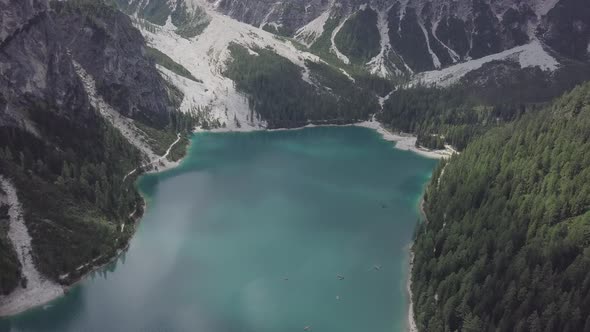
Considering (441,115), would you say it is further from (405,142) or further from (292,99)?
(292,99)

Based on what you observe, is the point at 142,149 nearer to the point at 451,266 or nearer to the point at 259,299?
the point at 259,299

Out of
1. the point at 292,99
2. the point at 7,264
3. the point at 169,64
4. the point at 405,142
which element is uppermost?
the point at 169,64

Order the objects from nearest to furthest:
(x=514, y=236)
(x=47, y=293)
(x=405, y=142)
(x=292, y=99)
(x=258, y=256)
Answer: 1. (x=47, y=293)
2. (x=514, y=236)
3. (x=258, y=256)
4. (x=405, y=142)
5. (x=292, y=99)

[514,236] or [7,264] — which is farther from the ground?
[514,236]

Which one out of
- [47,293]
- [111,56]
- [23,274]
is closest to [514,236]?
[47,293]

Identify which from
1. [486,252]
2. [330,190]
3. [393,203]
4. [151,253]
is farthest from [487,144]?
[151,253]

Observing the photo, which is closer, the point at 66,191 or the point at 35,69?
the point at 66,191

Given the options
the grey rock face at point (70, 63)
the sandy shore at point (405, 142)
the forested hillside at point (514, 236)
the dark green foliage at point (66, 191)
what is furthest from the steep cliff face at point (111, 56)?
the forested hillside at point (514, 236)

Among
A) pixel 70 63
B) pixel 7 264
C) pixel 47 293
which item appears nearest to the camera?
pixel 7 264
